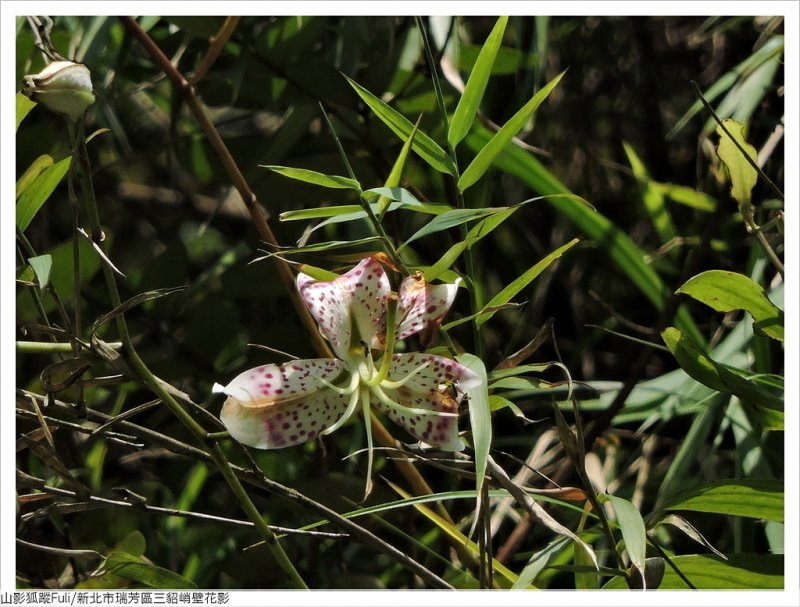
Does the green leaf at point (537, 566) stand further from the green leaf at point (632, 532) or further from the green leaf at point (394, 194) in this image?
the green leaf at point (394, 194)

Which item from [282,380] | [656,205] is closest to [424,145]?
[282,380]

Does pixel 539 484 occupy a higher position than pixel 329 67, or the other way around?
pixel 329 67

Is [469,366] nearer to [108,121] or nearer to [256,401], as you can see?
[256,401]

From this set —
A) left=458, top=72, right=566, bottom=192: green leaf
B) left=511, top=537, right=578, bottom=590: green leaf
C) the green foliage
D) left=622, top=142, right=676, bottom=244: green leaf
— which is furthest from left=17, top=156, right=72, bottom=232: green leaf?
left=622, top=142, right=676, bottom=244: green leaf

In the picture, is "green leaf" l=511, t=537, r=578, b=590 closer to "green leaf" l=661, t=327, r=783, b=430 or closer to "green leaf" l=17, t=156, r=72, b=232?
"green leaf" l=661, t=327, r=783, b=430

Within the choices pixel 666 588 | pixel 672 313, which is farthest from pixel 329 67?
pixel 666 588

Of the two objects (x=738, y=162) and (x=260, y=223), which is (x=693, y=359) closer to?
(x=738, y=162)
